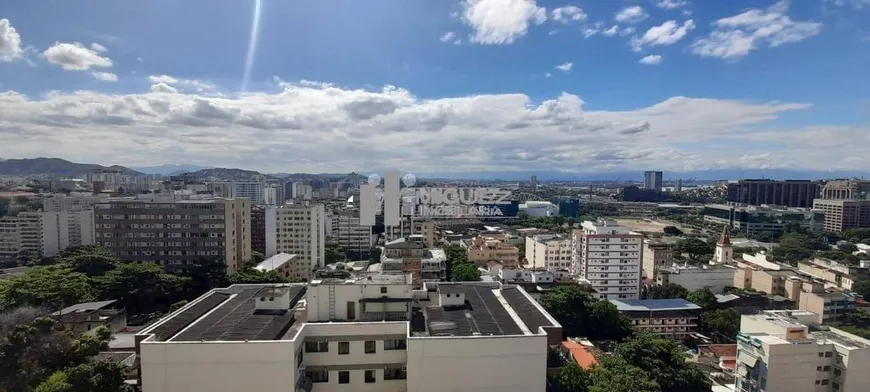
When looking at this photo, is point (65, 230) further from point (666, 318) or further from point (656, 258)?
point (656, 258)

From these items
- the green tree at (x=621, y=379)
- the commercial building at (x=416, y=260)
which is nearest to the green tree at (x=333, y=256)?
the commercial building at (x=416, y=260)

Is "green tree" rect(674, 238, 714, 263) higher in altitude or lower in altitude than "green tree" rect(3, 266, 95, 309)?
lower

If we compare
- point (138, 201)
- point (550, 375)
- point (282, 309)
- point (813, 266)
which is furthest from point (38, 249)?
point (813, 266)

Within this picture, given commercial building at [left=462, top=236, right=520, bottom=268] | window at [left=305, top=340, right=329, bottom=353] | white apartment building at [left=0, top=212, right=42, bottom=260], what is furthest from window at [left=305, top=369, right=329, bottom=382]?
white apartment building at [left=0, top=212, right=42, bottom=260]

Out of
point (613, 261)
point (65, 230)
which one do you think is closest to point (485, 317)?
point (613, 261)

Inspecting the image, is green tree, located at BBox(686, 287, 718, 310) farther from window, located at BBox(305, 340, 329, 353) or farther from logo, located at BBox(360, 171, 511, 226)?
window, located at BBox(305, 340, 329, 353)

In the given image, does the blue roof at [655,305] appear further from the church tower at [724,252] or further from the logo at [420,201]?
the logo at [420,201]

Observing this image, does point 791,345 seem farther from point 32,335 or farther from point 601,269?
point 32,335
